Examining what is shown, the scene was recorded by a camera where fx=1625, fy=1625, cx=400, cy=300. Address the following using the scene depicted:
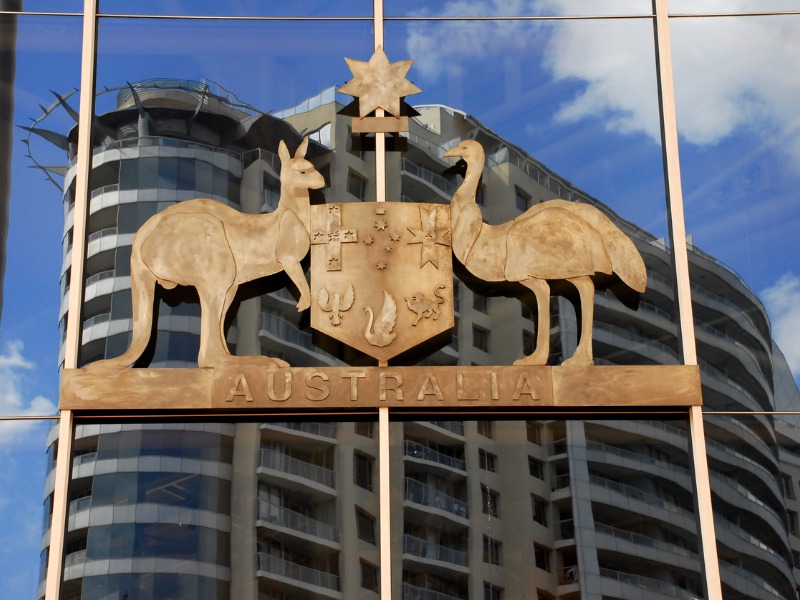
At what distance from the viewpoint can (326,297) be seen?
14.9m

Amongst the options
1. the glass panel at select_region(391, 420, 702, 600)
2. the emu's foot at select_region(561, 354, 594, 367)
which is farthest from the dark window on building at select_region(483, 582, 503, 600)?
the emu's foot at select_region(561, 354, 594, 367)

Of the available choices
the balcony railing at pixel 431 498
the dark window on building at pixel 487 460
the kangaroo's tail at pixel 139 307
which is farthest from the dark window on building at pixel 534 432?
the kangaroo's tail at pixel 139 307

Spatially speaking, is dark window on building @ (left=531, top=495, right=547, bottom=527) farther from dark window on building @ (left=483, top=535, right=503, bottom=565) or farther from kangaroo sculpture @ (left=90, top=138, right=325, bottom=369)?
kangaroo sculpture @ (left=90, top=138, right=325, bottom=369)

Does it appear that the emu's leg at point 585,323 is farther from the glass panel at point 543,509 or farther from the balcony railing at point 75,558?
the balcony railing at point 75,558

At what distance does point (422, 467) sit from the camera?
14578 millimetres

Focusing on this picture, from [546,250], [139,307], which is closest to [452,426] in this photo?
[546,250]

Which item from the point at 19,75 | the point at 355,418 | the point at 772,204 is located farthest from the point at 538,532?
the point at 19,75

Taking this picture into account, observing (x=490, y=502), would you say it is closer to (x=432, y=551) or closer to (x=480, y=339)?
(x=432, y=551)

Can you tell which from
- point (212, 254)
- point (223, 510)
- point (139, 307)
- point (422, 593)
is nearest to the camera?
point (422, 593)

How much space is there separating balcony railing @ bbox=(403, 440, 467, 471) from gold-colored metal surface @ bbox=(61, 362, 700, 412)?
368 millimetres

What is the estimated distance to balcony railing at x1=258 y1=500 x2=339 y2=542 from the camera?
1424 cm

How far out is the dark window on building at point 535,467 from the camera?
14.7 metres

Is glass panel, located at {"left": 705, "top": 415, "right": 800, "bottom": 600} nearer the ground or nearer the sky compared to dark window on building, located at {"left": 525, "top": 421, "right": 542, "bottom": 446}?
nearer the ground

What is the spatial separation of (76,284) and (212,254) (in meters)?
1.35
